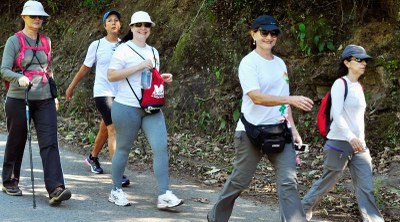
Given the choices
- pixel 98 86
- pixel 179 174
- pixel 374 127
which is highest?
pixel 98 86

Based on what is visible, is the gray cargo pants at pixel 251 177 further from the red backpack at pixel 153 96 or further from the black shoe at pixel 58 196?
the black shoe at pixel 58 196

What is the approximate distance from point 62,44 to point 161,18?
11.4ft

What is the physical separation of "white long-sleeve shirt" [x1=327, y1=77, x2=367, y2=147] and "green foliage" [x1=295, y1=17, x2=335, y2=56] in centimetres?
417

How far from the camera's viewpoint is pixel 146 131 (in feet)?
19.7

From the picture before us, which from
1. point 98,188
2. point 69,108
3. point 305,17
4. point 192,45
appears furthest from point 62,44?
point 98,188

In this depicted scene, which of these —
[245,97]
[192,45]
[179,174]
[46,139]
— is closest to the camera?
[245,97]

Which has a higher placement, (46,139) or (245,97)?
(245,97)

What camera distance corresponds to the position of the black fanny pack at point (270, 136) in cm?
475

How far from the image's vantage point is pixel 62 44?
47.8 ft

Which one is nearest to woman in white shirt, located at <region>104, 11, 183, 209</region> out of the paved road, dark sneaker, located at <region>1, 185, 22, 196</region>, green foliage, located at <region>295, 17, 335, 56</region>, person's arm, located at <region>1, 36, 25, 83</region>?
the paved road

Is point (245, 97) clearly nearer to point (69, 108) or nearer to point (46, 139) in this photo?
point (46, 139)

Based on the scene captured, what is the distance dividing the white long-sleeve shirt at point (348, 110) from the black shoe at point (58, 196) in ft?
9.36

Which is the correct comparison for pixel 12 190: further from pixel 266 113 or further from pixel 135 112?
pixel 266 113

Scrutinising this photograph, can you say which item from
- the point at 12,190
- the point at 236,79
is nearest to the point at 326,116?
the point at 12,190
